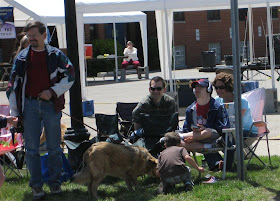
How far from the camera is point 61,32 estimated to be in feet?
65.6

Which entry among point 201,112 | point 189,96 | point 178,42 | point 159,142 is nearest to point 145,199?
point 159,142

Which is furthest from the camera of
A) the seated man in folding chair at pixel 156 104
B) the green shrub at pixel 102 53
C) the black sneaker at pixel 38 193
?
the green shrub at pixel 102 53

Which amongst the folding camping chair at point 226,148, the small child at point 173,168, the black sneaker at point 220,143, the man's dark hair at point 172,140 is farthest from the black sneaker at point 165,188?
the black sneaker at point 220,143

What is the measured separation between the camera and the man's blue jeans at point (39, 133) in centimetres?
610

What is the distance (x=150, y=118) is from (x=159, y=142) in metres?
0.41

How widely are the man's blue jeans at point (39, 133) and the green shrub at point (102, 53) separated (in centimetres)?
2155

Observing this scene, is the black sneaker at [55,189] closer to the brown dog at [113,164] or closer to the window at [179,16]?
the brown dog at [113,164]

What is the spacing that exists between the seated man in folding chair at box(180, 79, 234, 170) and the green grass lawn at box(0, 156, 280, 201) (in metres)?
0.38

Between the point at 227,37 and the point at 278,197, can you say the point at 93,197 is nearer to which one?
the point at 278,197

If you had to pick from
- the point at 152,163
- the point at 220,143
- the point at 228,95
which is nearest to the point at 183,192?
the point at 152,163

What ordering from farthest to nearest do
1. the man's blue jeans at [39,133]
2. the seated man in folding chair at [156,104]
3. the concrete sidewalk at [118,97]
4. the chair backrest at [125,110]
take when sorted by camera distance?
the concrete sidewalk at [118,97]
the chair backrest at [125,110]
the seated man in folding chair at [156,104]
the man's blue jeans at [39,133]

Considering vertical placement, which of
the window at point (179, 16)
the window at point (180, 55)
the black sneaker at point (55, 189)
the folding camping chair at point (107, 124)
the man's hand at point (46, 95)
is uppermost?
the window at point (179, 16)

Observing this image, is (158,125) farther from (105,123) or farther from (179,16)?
(179,16)

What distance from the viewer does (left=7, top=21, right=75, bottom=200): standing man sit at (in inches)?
238
